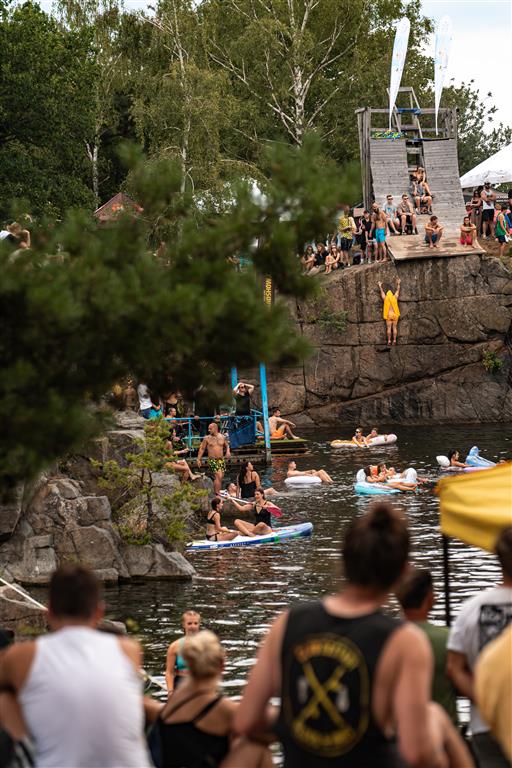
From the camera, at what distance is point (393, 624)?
15.0 ft

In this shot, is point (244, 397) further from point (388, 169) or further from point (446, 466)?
point (388, 169)

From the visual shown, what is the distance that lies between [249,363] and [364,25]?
56.1 meters

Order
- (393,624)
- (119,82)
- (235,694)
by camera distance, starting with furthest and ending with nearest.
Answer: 1. (119,82)
2. (235,694)
3. (393,624)

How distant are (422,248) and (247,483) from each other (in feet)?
64.2

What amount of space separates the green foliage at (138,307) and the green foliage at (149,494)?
39.6ft

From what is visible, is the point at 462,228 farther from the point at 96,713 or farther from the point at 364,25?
the point at 96,713

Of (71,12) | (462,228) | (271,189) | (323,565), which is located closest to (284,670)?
(271,189)

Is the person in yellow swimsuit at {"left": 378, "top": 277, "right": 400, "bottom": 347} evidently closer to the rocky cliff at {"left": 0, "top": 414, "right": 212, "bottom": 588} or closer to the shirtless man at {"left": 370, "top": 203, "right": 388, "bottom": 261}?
the shirtless man at {"left": 370, "top": 203, "right": 388, "bottom": 261}

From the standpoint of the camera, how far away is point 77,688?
4895 mm

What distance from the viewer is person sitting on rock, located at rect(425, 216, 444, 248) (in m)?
44.9

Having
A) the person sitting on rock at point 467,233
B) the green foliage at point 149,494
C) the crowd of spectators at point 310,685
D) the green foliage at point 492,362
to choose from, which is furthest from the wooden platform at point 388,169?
the crowd of spectators at point 310,685

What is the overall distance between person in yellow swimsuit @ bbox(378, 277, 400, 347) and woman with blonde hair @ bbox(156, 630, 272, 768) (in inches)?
1539

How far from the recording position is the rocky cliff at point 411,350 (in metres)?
44.5

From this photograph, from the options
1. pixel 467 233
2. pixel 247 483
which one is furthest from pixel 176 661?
pixel 467 233
